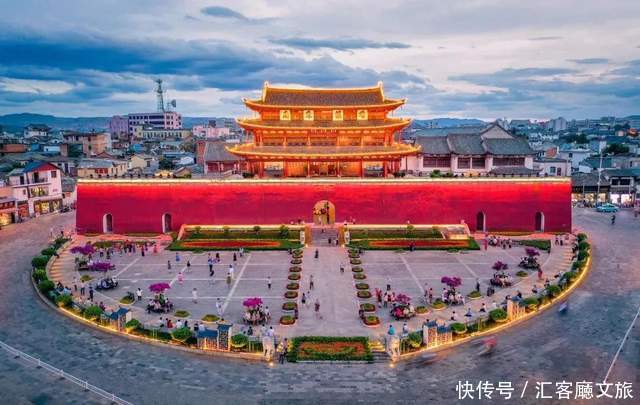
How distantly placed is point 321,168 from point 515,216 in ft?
54.9

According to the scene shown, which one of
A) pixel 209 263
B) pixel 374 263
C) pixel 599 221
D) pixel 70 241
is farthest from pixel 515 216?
pixel 70 241

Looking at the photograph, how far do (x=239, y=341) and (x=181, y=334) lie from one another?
8.21ft

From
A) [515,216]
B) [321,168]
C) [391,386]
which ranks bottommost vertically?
[391,386]

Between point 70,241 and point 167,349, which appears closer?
point 167,349

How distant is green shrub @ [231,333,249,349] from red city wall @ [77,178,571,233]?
21697 mm

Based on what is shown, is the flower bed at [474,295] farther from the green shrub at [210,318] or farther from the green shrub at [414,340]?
the green shrub at [210,318]

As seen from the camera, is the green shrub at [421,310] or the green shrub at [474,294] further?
the green shrub at [474,294]

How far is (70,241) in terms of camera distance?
131 feet

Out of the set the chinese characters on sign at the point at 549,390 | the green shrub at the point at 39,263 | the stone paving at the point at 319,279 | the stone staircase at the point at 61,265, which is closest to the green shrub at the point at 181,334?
the stone paving at the point at 319,279

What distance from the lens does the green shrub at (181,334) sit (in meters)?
20.9

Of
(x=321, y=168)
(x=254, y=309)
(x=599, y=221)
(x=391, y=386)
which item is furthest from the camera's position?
(x=599, y=221)

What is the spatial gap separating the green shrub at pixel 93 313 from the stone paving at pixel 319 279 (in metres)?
1.78

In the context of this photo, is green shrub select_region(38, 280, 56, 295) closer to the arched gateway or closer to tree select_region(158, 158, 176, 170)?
the arched gateway

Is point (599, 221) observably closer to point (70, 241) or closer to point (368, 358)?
point (368, 358)
